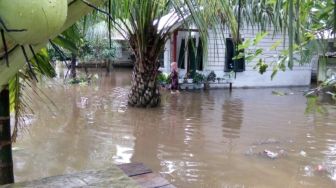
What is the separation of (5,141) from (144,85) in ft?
27.0

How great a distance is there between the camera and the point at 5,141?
2.49 metres

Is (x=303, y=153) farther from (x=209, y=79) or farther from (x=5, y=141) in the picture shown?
(x=209, y=79)

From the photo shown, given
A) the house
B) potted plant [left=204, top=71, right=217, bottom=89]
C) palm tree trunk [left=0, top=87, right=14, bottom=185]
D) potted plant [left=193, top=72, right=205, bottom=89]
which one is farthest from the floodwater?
the house

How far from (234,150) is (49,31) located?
6.77 metres

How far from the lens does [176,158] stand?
6555 millimetres

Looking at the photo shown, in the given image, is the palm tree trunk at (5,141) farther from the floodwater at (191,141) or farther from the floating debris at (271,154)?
the floating debris at (271,154)

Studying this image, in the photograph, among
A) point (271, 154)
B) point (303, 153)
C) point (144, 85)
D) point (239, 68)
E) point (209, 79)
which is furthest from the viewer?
point (239, 68)

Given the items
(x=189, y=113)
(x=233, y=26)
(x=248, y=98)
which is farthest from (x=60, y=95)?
(x=233, y=26)

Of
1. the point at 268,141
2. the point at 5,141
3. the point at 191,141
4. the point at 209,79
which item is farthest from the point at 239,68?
the point at 5,141

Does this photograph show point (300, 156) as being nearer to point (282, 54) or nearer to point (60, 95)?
point (282, 54)

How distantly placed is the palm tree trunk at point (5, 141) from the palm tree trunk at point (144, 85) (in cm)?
801

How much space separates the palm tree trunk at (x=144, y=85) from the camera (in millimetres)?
10586

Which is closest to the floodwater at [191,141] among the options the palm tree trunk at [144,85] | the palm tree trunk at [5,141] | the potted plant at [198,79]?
the palm tree trunk at [144,85]

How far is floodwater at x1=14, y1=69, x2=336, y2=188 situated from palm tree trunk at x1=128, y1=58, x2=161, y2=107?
35cm
